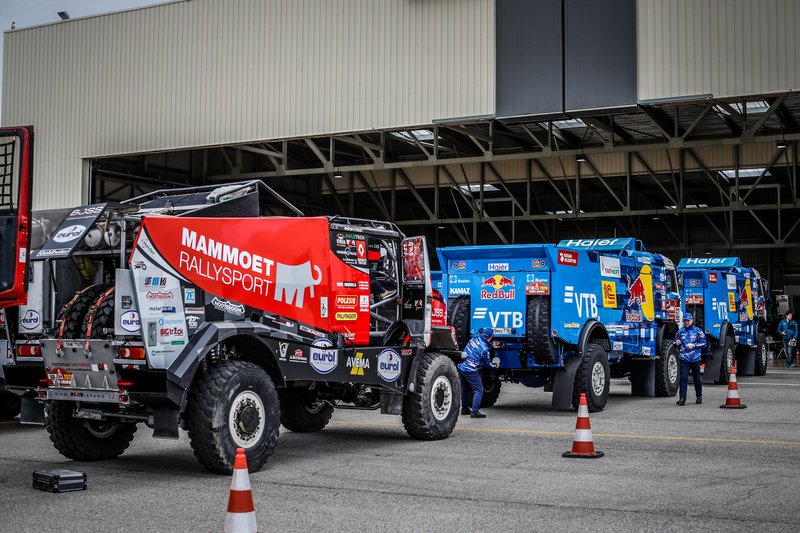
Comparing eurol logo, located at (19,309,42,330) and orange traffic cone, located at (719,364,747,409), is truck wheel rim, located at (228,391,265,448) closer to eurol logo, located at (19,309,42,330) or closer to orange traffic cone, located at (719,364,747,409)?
eurol logo, located at (19,309,42,330)

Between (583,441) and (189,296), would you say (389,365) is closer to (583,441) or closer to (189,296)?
(583,441)

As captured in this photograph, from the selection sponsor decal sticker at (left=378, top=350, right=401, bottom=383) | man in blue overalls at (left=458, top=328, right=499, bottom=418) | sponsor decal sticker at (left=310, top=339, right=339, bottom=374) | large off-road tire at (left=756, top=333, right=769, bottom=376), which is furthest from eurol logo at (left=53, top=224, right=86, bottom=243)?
large off-road tire at (left=756, top=333, right=769, bottom=376)

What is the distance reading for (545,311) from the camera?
15.9 m

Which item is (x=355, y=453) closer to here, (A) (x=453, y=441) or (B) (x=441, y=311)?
(A) (x=453, y=441)

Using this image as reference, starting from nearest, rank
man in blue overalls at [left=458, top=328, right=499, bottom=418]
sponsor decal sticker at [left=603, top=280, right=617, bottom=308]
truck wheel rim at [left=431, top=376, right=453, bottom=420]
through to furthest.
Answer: truck wheel rim at [left=431, top=376, right=453, bottom=420]
man in blue overalls at [left=458, top=328, right=499, bottom=418]
sponsor decal sticker at [left=603, top=280, right=617, bottom=308]

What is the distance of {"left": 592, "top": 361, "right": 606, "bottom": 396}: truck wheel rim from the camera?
16.4 m

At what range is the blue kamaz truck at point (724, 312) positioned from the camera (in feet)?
78.6

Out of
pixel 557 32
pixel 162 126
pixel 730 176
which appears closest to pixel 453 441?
pixel 557 32

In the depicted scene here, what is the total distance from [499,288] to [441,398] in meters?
3.95

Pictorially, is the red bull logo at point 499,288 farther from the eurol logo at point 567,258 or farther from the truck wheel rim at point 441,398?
the truck wheel rim at point 441,398

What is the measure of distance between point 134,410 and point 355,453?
2.80m

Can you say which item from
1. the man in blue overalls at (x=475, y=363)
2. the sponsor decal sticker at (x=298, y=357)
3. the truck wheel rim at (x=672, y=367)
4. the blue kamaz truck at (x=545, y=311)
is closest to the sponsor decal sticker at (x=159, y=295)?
the sponsor decal sticker at (x=298, y=357)

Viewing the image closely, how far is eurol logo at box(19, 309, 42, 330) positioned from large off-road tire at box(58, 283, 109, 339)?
0.27 m

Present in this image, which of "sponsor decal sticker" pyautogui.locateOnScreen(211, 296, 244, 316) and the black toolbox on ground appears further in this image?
"sponsor decal sticker" pyautogui.locateOnScreen(211, 296, 244, 316)
